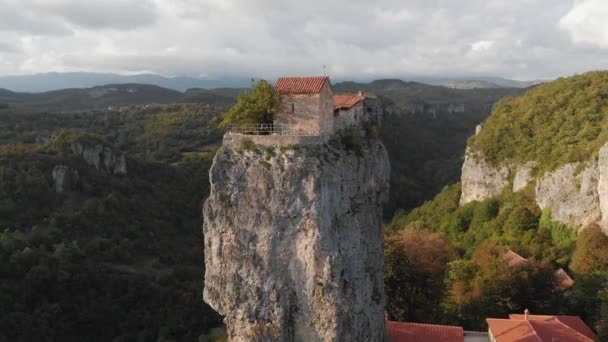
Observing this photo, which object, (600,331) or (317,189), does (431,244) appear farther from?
(317,189)

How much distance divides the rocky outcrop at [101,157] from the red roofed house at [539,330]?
58.0 meters

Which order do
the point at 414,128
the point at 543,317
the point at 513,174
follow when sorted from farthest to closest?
1. the point at 414,128
2. the point at 513,174
3. the point at 543,317

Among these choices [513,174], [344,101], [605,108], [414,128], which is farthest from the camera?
[414,128]

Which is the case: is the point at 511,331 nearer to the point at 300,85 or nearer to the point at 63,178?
the point at 300,85

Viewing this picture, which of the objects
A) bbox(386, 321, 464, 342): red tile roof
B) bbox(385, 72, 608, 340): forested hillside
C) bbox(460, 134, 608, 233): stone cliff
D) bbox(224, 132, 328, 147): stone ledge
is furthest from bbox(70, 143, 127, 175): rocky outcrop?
bbox(224, 132, 328, 147): stone ledge

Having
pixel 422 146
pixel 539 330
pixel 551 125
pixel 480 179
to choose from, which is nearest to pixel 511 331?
pixel 539 330

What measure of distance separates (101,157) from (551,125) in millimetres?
56305

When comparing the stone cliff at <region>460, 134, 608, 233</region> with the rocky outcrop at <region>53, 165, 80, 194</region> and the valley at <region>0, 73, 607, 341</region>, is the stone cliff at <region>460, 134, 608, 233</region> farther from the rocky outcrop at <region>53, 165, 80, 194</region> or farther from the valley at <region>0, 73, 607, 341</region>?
the rocky outcrop at <region>53, 165, 80, 194</region>

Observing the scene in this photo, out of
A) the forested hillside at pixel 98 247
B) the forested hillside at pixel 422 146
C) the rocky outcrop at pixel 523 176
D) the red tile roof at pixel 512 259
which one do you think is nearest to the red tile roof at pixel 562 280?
the red tile roof at pixel 512 259

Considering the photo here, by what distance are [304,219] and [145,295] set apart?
44.3 m

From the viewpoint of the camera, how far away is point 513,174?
54.7m

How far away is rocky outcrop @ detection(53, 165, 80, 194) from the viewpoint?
64.9 meters

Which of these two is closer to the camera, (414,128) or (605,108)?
(605,108)

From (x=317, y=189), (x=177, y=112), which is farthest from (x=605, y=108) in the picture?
(x=177, y=112)
